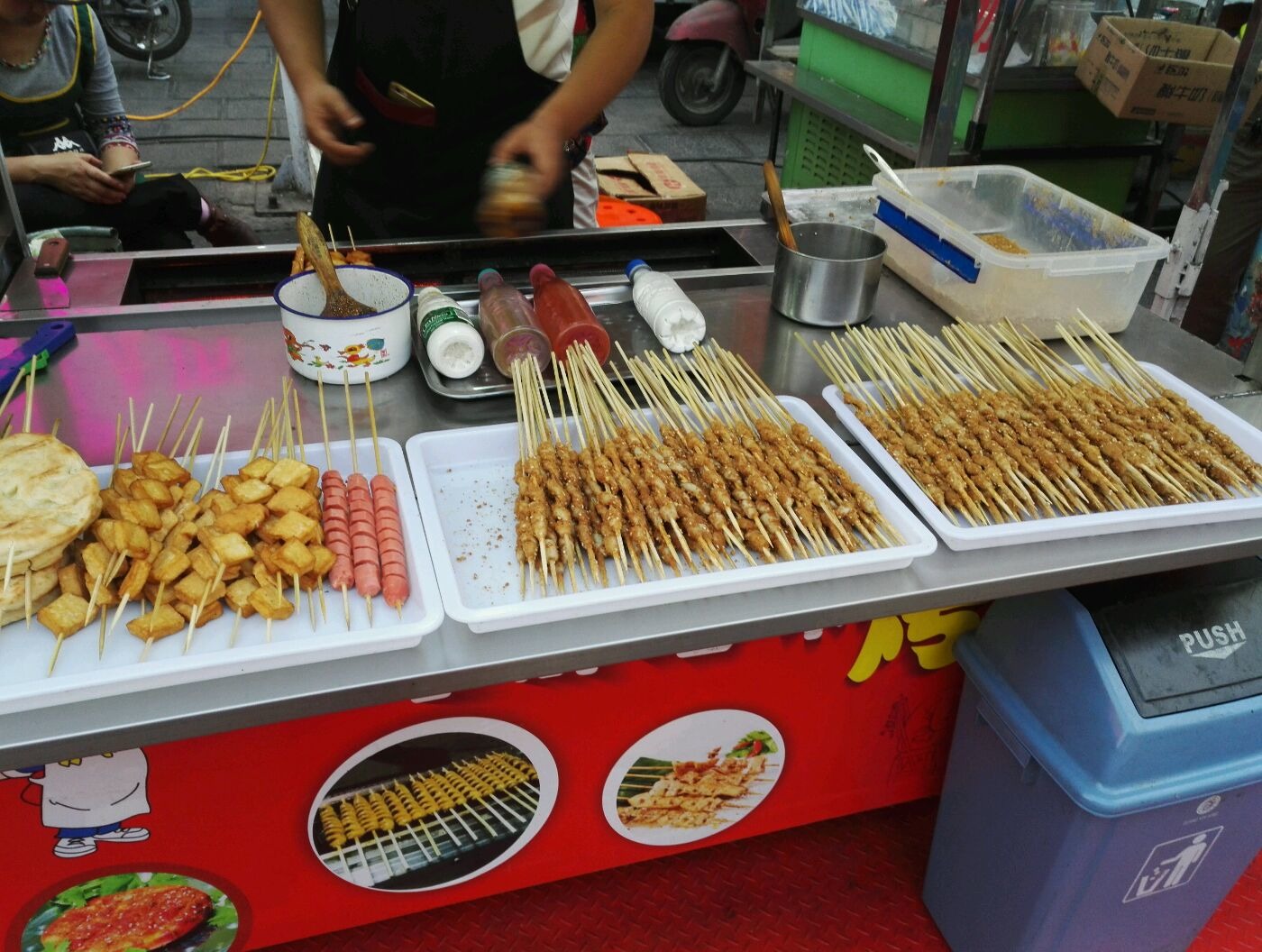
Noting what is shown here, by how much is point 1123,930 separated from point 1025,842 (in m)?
0.40

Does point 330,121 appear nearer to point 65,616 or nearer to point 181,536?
point 181,536

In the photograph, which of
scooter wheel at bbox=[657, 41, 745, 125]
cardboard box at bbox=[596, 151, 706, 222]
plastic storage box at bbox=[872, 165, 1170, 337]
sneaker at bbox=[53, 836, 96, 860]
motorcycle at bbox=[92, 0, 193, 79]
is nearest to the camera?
sneaker at bbox=[53, 836, 96, 860]

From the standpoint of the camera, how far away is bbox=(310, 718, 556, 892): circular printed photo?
2.04 m

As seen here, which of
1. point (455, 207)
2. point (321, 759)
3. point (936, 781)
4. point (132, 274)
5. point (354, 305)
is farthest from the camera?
point (455, 207)

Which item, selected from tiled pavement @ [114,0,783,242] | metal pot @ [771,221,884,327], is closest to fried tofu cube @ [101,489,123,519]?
metal pot @ [771,221,884,327]

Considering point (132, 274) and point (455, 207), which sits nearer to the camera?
point (132, 274)

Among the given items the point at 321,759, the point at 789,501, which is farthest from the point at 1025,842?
the point at 321,759

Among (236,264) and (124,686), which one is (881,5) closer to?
(236,264)

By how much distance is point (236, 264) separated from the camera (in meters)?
2.74

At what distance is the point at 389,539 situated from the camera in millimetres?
1537

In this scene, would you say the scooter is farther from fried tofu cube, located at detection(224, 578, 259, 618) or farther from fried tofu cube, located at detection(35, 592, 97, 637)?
fried tofu cube, located at detection(35, 592, 97, 637)

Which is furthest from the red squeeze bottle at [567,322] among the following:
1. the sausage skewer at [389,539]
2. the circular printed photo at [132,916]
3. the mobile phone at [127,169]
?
the mobile phone at [127,169]

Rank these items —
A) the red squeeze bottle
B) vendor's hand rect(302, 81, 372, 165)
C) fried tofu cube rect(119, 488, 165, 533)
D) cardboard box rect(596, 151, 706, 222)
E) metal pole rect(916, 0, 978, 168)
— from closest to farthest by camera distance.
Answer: fried tofu cube rect(119, 488, 165, 533), the red squeeze bottle, vendor's hand rect(302, 81, 372, 165), metal pole rect(916, 0, 978, 168), cardboard box rect(596, 151, 706, 222)

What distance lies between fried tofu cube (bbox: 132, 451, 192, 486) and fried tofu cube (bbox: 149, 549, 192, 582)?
Result: 19 cm
